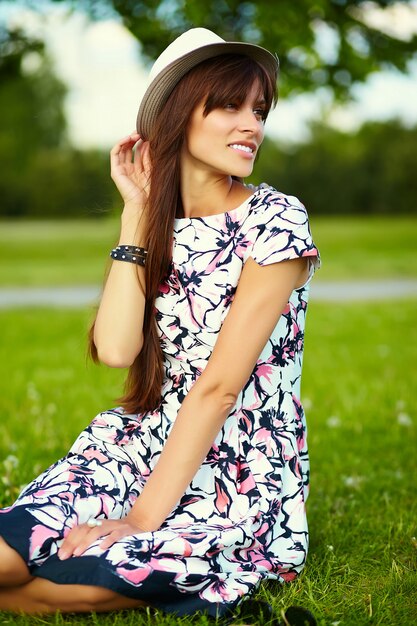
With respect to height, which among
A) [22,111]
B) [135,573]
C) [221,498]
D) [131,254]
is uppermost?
[22,111]

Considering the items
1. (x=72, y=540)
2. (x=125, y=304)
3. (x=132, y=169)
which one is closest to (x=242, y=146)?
(x=132, y=169)

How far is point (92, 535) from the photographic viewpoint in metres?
2.52

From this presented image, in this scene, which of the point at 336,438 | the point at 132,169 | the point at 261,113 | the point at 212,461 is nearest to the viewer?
the point at 212,461

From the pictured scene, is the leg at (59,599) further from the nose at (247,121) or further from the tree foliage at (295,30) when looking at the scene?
the tree foliage at (295,30)

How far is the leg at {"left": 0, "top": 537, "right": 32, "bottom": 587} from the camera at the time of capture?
242 centimetres

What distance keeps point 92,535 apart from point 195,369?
0.68 metres

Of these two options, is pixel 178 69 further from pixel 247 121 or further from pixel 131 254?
pixel 131 254

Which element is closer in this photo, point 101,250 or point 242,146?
point 242,146

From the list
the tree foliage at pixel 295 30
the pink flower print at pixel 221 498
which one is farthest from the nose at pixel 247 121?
the tree foliage at pixel 295 30

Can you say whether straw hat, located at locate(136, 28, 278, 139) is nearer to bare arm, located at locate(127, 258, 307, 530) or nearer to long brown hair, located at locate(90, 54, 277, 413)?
long brown hair, located at locate(90, 54, 277, 413)

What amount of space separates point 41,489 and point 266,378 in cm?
79

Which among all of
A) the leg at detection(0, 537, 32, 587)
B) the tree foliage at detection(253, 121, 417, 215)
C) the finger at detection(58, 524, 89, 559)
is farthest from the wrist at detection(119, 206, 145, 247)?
the tree foliage at detection(253, 121, 417, 215)

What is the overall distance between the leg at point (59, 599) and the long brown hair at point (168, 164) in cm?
71

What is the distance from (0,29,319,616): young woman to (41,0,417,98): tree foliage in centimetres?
730
